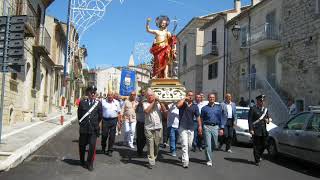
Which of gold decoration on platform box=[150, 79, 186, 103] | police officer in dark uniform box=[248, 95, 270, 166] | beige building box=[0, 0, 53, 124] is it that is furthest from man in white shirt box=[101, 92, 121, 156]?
beige building box=[0, 0, 53, 124]

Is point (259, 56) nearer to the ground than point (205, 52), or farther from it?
nearer to the ground

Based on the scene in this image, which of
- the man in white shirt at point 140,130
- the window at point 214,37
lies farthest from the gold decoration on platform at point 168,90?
the window at point 214,37

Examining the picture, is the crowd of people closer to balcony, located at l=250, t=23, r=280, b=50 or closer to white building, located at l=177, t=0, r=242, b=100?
balcony, located at l=250, t=23, r=280, b=50

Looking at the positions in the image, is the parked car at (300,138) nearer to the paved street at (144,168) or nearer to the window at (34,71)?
the paved street at (144,168)

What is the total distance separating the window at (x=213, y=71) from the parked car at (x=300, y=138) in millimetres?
24055

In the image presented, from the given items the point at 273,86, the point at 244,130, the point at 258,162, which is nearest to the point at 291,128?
the point at 258,162

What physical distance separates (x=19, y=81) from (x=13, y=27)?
906 centimetres

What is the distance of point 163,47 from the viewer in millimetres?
11523

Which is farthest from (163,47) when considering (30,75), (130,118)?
(30,75)

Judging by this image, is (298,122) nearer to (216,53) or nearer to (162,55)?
(162,55)

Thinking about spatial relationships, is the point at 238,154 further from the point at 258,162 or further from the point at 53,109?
the point at 53,109

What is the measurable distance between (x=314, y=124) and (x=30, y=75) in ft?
52.5

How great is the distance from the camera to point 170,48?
Answer: 11609 mm

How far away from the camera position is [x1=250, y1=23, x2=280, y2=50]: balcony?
81.5 ft
